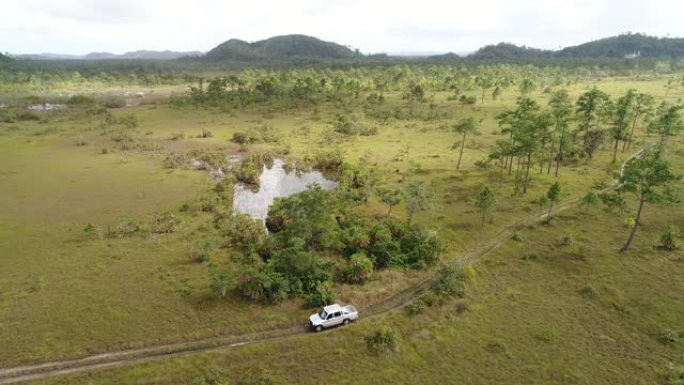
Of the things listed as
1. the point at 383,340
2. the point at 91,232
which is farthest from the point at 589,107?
the point at 91,232

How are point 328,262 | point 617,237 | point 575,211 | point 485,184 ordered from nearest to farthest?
point 328,262, point 617,237, point 575,211, point 485,184

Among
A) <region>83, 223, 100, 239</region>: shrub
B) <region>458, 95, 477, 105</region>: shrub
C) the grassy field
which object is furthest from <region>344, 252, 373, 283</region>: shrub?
<region>458, 95, 477, 105</region>: shrub

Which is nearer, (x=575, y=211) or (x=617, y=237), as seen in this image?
(x=617, y=237)

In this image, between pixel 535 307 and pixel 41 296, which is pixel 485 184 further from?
pixel 41 296

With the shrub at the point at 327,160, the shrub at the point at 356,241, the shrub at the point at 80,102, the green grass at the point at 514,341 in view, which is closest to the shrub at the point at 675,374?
the green grass at the point at 514,341

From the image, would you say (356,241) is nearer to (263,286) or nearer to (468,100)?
(263,286)

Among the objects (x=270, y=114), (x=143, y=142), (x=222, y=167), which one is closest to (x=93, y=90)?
(x=270, y=114)

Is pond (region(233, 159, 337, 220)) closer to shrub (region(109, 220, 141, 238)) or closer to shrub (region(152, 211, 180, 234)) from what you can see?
shrub (region(152, 211, 180, 234))
